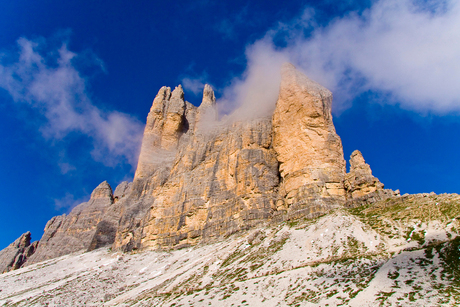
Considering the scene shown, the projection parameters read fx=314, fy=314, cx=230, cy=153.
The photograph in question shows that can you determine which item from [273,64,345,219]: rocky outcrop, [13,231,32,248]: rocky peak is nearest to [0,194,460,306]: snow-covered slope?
[273,64,345,219]: rocky outcrop

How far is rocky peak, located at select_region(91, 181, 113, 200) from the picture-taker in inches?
4188

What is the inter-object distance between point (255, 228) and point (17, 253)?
288 ft

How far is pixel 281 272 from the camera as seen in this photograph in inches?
1073

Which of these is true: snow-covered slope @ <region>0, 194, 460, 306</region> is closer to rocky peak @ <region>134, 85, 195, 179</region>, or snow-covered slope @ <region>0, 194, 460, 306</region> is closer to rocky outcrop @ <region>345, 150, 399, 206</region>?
rocky outcrop @ <region>345, 150, 399, 206</region>

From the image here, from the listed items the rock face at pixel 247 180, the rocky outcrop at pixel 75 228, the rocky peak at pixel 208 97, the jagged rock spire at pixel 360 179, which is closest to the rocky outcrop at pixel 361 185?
the jagged rock spire at pixel 360 179

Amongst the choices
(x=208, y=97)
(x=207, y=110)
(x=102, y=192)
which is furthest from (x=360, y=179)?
(x=102, y=192)

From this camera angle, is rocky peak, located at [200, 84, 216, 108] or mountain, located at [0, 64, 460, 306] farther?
rocky peak, located at [200, 84, 216, 108]

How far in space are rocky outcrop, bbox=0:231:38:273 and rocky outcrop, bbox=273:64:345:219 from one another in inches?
3443

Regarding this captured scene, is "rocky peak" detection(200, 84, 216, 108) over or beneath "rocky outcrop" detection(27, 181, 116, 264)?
over

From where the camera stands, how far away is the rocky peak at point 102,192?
106 meters

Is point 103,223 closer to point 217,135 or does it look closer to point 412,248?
point 217,135

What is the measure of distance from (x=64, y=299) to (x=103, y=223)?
1620 inches

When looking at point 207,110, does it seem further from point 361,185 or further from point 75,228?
point 361,185

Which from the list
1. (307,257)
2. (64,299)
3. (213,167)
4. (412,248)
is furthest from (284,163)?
(64,299)
